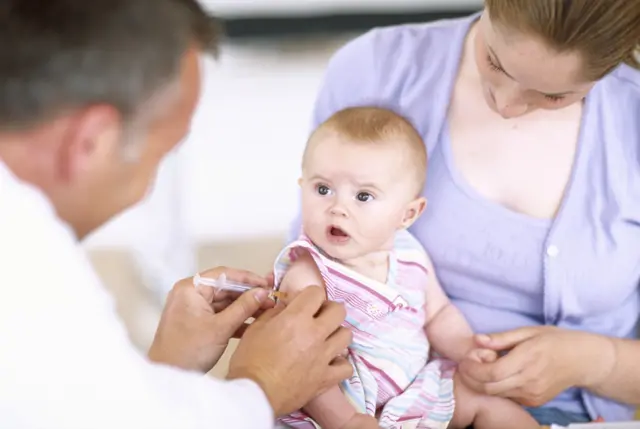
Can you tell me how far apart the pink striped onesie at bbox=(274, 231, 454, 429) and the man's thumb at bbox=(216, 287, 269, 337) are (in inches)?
2.7

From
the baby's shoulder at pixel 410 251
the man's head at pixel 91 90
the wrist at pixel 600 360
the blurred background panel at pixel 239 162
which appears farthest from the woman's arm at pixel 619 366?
the man's head at pixel 91 90

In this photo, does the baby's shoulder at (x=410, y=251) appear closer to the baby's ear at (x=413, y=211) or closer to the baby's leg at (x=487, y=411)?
the baby's ear at (x=413, y=211)

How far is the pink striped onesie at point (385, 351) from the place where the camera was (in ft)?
2.87

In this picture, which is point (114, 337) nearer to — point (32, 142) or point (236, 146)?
point (32, 142)

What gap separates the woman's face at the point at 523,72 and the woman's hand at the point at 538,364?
0.85 ft

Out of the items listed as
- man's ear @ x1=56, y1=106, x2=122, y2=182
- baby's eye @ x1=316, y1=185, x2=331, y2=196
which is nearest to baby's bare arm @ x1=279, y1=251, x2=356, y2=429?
baby's eye @ x1=316, y1=185, x2=331, y2=196

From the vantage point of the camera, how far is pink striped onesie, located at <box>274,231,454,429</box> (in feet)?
2.87

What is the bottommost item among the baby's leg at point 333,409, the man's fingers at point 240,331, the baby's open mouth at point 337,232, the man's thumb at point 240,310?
the baby's leg at point 333,409

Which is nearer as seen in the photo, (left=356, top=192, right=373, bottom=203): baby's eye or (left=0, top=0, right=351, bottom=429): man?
(left=0, top=0, right=351, bottom=429): man

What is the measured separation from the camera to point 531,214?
3.05 feet

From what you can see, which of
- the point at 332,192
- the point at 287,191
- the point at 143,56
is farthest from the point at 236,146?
the point at 143,56

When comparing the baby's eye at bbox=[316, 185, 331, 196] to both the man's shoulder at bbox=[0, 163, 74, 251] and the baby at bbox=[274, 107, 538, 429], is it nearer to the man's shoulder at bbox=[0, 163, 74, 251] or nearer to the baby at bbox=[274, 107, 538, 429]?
the baby at bbox=[274, 107, 538, 429]

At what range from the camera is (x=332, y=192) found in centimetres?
89

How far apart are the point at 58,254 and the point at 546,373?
58cm
